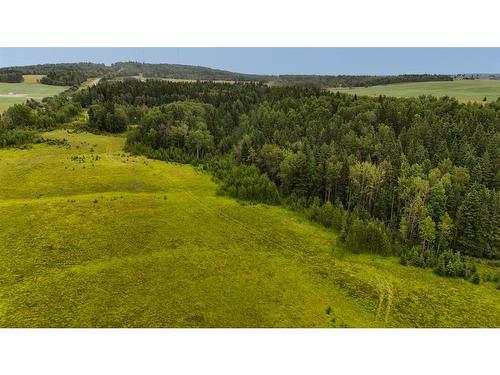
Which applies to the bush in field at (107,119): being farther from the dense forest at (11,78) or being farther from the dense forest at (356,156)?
the dense forest at (11,78)

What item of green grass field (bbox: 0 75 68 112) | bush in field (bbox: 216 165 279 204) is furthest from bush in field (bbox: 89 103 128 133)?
bush in field (bbox: 216 165 279 204)

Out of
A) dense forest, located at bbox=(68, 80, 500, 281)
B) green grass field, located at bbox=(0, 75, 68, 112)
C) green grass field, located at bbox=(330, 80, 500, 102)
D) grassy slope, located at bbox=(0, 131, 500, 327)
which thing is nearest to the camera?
grassy slope, located at bbox=(0, 131, 500, 327)

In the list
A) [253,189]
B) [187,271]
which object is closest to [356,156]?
[253,189]

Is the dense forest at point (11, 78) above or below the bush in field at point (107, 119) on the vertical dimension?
above

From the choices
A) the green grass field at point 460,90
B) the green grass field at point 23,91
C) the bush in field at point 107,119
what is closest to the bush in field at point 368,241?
the green grass field at point 460,90

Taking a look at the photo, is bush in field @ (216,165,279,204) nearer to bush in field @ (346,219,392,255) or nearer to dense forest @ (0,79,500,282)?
dense forest @ (0,79,500,282)

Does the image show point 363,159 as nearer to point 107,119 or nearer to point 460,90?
point 460,90
